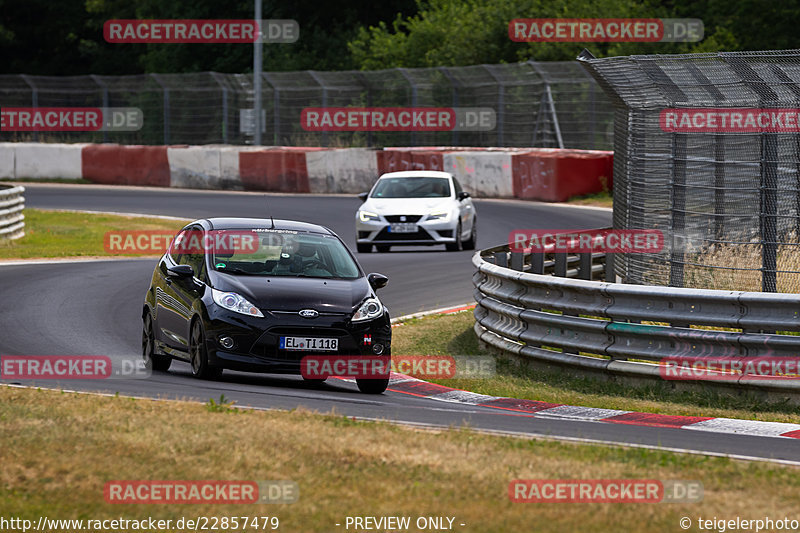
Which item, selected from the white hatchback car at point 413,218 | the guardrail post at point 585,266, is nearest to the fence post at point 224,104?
the white hatchback car at point 413,218

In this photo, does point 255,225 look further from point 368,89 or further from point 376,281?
point 368,89

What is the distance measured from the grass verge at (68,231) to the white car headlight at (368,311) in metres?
13.0

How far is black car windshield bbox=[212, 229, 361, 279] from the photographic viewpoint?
11977mm

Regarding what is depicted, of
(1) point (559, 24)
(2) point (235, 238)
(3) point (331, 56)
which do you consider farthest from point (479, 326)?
(3) point (331, 56)

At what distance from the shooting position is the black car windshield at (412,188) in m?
23.4

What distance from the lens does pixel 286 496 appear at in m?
6.76

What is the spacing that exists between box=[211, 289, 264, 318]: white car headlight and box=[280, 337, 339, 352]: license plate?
1.02 ft

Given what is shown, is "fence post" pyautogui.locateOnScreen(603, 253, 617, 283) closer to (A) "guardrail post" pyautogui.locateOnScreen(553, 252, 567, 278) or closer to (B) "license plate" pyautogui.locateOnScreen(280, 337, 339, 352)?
(A) "guardrail post" pyautogui.locateOnScreen(553, 252, 567, 278)

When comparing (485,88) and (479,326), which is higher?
(485,88)

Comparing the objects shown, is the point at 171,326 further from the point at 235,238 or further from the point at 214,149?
the point at 214,149

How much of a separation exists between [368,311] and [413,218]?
11082 mm

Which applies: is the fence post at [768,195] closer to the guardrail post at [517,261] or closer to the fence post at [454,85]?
the guardrail post at [517,261]

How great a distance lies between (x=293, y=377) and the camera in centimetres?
1272

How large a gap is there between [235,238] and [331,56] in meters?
49.3
